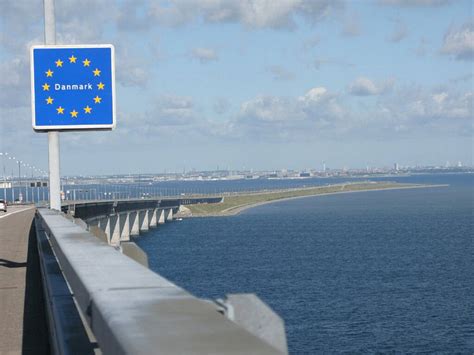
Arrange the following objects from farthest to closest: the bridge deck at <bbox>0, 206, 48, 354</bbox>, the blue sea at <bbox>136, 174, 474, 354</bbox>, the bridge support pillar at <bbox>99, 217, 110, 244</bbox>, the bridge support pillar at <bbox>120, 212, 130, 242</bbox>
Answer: the bridge support pillar at <bbox>120, 212, 130, 242</bbox> → the bridge support pillar at <bbox>99, 217, 110, 244</bbox> → the blue sea at <bbox>136, 174, 474, 354</bbox> → the bridge deck at <bbox>0, 206, 48, 354</bbox>

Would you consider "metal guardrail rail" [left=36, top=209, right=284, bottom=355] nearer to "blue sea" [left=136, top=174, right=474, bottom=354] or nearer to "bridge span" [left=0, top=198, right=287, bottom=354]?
"bridge span" [left=0, top=198, right=287, bottom=354]

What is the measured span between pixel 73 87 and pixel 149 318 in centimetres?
1948

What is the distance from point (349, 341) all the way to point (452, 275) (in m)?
34.4

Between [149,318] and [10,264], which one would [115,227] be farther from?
[149,318]

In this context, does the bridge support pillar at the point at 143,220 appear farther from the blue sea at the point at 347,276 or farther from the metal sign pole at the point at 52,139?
the metal sign pole at the point at 52,139

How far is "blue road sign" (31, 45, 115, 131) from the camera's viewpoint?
23172 millimetres

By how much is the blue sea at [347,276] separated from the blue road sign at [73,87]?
21317 mm

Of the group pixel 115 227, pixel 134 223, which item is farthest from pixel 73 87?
pixel 134 223

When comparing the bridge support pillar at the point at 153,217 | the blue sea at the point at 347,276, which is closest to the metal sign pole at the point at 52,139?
the blue sea at the point at 347,276

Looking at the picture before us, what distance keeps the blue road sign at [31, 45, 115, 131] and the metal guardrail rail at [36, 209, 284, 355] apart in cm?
1508

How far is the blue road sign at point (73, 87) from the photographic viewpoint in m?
23.2

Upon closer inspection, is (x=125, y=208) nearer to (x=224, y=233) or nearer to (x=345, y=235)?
(x=224, y=233)

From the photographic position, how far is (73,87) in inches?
932

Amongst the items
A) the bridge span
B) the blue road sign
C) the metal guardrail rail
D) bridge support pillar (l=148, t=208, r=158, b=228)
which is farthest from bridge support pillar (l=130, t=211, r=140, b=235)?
the metal guardrail rail
